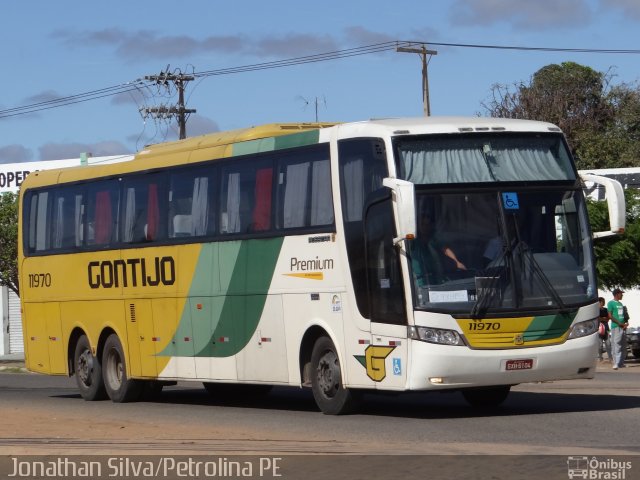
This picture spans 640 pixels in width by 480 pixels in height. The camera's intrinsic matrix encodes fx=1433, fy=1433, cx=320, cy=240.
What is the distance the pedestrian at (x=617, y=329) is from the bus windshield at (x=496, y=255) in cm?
1310

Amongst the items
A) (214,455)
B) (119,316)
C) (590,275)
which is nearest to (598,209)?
(119,316)

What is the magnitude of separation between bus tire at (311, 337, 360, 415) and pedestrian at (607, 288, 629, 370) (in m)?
13.0

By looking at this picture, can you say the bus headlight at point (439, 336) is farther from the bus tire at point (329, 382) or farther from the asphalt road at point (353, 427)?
the bus tire at point (329, 382)

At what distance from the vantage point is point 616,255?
3494cm

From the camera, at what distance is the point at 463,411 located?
18.0 metres

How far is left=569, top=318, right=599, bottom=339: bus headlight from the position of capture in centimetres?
1642

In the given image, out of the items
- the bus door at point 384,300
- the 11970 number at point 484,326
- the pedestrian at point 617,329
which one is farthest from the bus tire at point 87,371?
the pedestrian at point 617,329

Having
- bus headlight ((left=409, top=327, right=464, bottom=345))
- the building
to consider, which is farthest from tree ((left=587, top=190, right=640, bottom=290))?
the building

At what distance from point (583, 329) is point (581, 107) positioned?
68.5 meters

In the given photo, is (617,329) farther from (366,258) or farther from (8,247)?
(8,247)

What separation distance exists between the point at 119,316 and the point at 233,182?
13.5 feet

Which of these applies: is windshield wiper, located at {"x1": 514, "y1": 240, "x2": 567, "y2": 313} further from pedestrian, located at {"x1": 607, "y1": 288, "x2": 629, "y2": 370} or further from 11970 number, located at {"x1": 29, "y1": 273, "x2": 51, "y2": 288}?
pedestrian, located at {"x1": 607, "y1": 288, "x2": 629, "y2": 370}

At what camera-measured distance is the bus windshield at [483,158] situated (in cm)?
1638

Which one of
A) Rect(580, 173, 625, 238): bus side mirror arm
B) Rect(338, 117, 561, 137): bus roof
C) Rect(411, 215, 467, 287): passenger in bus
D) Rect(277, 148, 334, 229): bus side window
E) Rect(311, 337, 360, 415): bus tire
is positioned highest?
Rect(338, 117, 561, 137): bus roof
